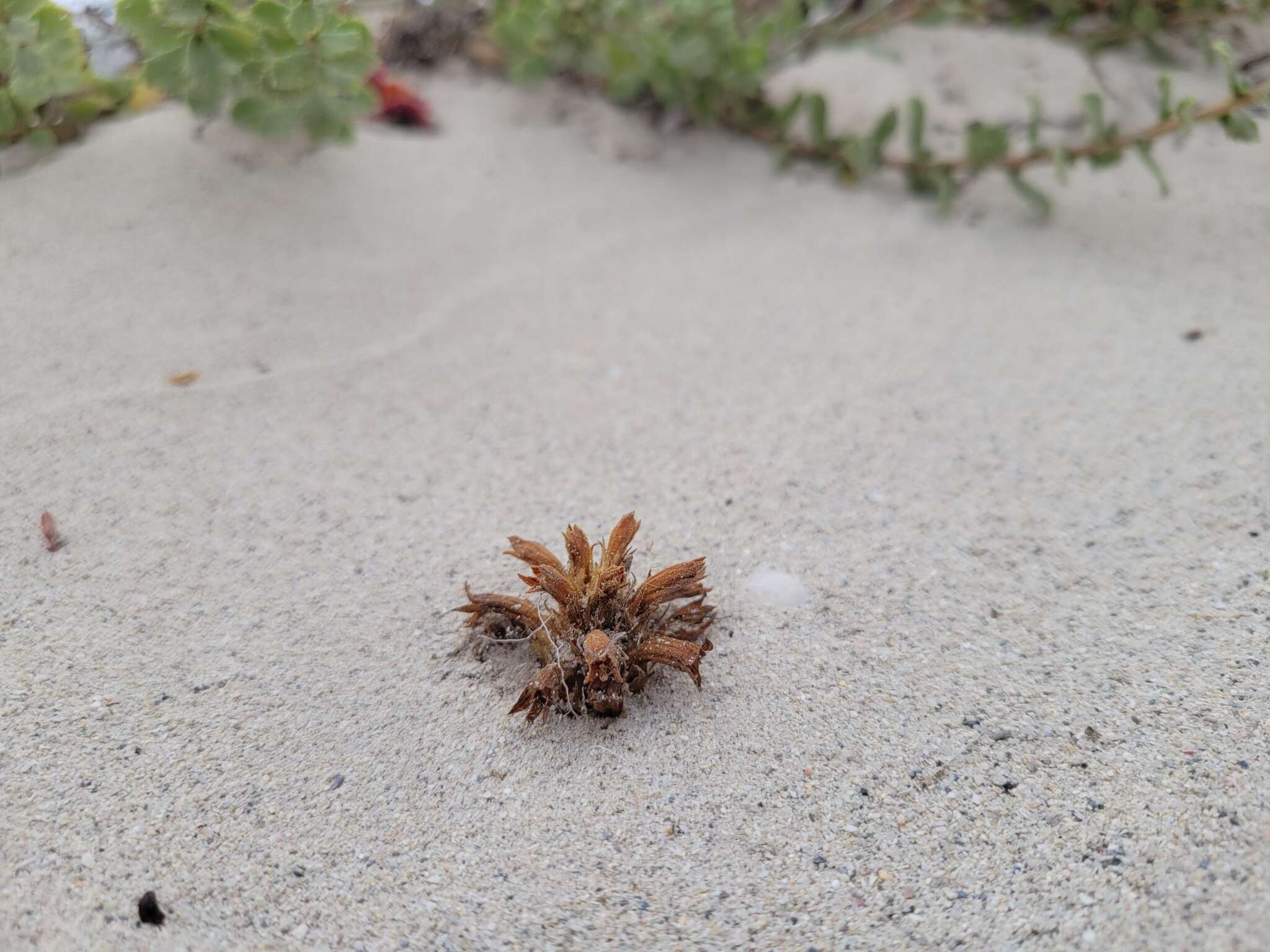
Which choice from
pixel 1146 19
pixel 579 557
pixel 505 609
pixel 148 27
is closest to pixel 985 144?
pixel 1146 19

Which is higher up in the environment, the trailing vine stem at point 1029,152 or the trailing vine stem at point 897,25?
the trailing vine stem at point 897,25

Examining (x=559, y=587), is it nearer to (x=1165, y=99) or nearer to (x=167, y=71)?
(x=167, y=71)

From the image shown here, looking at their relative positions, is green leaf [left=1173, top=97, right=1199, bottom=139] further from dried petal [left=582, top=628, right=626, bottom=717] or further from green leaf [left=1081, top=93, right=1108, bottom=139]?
dried petal [left=582, top=628, right=626, bottom=717]

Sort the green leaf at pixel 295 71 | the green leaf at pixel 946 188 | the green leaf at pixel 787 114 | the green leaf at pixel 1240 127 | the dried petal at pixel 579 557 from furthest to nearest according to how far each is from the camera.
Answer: the green leaf at pixel 787 114, the green leaf at pixel 946 188, the green leaf at pixel 1240 127, the green leaf at pixel 295 71, the dried petal at pixel 579 557

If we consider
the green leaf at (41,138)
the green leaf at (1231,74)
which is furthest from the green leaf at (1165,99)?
the green leaf at (41,138)

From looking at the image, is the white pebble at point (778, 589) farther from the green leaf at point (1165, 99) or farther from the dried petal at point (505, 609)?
the green leaf at point (1165, 99)
